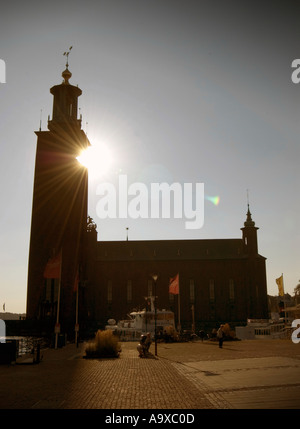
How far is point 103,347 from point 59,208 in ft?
107

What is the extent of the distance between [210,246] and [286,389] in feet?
256

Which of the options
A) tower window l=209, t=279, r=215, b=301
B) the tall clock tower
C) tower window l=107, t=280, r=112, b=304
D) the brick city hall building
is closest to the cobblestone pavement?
the tall clock tower

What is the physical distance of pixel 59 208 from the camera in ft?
181

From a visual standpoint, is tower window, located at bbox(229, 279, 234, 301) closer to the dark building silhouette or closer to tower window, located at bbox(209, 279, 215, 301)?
the dark building silhouette

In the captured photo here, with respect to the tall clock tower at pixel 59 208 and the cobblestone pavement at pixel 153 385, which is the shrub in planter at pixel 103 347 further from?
the tall clock tower at pixel 59 208

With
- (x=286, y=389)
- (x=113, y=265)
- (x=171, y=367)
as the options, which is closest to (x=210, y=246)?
(x=113, y=265)

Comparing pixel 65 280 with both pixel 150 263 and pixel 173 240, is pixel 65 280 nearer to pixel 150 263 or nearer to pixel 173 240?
pixel 150 263

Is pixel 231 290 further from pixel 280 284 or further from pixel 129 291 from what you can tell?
pixel 280 284

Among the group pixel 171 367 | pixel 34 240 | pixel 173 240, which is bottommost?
pixel 171 367

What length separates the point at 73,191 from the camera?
2223 inches

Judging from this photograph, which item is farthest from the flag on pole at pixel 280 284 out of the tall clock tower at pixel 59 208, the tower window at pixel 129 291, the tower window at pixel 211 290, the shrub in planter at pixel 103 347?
the tower window at pixel 129 291

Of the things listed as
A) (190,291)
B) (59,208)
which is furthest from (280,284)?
(190,291)

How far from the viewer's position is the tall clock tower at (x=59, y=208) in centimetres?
5128

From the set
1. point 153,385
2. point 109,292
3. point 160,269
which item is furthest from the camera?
point 160,269
